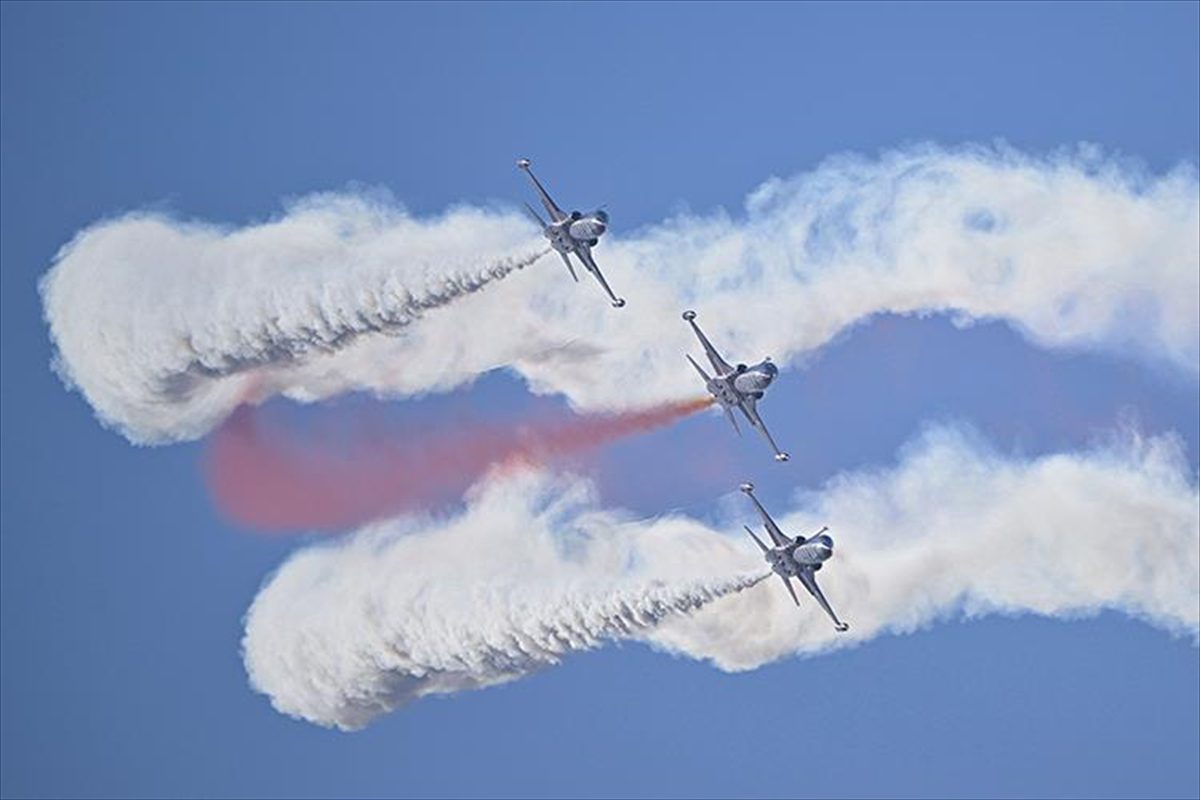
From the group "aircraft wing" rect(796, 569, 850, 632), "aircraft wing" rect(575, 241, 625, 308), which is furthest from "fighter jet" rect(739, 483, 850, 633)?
"aircraft wing" rect(575, 241, 625, 308)

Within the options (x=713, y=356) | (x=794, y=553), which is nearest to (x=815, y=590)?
(x=794, y=553)

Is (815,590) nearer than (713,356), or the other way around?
(815,590)

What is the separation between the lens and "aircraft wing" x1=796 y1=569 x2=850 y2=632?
104 meters

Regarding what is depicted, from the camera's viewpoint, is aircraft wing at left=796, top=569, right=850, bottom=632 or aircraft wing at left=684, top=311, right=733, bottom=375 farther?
aircraft wing at left=684, top=311, right=733, bottom=375

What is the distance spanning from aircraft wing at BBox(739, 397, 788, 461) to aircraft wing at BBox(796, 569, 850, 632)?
296 cm

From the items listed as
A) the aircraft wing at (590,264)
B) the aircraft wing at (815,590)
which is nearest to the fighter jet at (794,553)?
the aircraft wing at (815,590)

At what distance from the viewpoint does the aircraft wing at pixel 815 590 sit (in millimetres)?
103562

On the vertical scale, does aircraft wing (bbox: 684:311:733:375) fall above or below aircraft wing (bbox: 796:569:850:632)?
above

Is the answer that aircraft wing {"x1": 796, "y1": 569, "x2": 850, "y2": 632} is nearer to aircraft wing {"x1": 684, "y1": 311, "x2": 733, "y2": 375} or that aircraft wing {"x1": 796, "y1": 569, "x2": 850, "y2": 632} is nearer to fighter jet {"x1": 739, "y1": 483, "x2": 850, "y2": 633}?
fighter jet {"x1": 739, "y1": 483, "x2": 850, "y2": 633}

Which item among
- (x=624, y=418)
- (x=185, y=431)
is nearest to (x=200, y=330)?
(x=185, y=431)

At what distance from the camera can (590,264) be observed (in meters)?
106

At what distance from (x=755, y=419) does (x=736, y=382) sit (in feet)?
3.93

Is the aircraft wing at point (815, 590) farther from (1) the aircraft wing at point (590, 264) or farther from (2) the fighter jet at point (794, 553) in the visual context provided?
(1) the aircraft wing at point (590, 264)

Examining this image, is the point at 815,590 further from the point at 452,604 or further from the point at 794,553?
the point at 452,604
